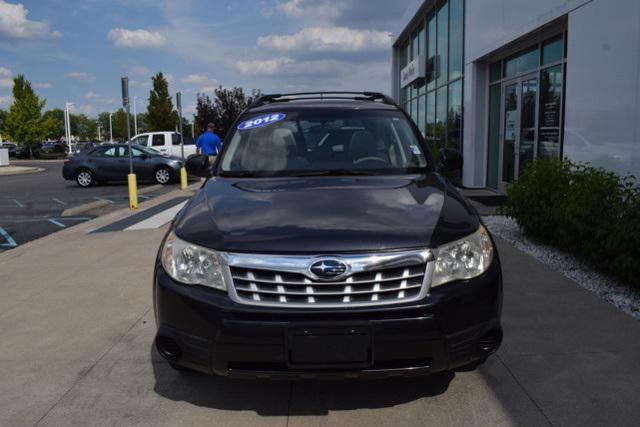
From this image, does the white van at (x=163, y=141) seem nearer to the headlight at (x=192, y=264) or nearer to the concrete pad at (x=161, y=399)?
the concrete pad at (x=161, y=399)

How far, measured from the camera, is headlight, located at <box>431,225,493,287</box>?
2.76m

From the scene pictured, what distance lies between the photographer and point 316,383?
11.1 feet

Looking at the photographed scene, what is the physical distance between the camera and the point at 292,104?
4.71m

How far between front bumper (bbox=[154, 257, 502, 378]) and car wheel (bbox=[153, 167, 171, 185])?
56.5 ft

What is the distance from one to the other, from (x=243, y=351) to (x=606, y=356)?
7.86 ft

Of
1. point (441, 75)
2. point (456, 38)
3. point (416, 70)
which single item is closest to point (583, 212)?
point (456, 38)

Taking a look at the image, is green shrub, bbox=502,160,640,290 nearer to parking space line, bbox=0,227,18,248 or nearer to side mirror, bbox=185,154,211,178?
side mirror, bbox=185,154,211,178

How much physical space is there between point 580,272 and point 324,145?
3.20 metres

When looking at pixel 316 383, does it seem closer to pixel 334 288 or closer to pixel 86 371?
pixel 334 288

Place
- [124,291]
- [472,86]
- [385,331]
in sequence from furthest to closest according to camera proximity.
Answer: [472,86] → [124,291] → [385,331]

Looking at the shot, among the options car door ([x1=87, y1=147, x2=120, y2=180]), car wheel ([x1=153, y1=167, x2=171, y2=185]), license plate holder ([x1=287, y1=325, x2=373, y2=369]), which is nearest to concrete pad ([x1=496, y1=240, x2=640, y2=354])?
license plate holder ([x1=287, y1=325, x2=373, y2=369])

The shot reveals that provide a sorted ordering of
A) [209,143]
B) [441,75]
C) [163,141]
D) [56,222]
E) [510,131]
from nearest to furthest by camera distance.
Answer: [56,222], [510,131], [209,143], [441,75], [163,141]

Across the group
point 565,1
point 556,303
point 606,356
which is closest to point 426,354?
point 606,356

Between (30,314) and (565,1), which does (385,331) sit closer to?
(30,314)
